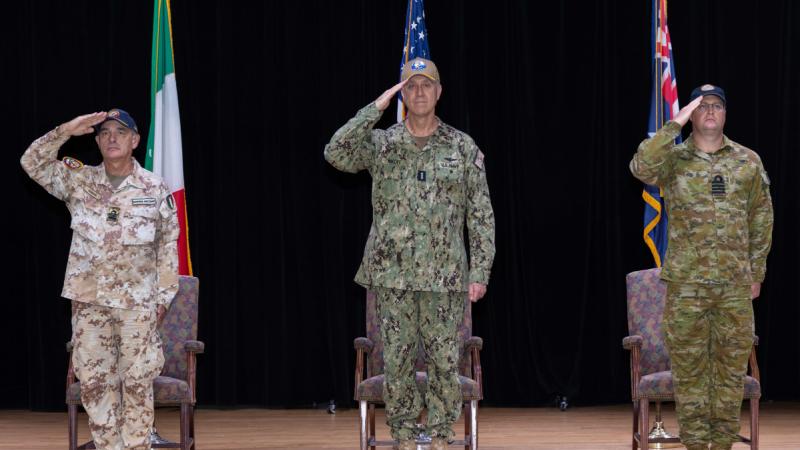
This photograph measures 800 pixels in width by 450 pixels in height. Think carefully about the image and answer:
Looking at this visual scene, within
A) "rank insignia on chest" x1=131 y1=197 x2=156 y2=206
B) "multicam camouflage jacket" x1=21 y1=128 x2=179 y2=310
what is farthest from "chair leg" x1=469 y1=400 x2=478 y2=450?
"rank insignia on chest" x1=131 y1=197 x2=156 y2=206

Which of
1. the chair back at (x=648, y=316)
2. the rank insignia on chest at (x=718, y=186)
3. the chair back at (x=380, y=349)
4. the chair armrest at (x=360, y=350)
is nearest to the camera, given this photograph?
the rank insignia on chest at (x=718, y=186)

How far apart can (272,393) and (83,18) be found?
278 centimetres

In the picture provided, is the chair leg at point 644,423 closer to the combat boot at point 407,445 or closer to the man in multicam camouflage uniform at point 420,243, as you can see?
the man in multicam camouflage uniform at point 420,243

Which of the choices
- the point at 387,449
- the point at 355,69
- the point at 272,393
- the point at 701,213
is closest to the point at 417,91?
the point at 701,213

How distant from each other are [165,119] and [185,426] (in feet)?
7.27

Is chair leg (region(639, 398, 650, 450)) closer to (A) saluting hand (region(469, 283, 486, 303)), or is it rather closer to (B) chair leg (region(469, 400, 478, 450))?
(B) chair leg (region(469, 400, 478, 450))

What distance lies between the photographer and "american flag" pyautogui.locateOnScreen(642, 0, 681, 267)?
234 inches

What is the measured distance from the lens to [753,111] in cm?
683

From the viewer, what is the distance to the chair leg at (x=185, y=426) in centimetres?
447

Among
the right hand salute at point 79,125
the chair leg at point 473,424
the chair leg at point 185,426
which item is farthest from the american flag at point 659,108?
the right hand salute at point 79,125

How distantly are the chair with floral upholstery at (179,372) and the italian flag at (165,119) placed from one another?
1.10 meters

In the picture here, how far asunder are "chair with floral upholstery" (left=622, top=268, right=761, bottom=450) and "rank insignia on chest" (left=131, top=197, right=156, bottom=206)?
7.17 feet

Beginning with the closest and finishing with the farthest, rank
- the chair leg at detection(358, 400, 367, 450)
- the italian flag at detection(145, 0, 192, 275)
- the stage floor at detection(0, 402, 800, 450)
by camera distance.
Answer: the chair leg at detection(358, 400, 367, 450) → the stage floor at detection(0, 402, 800, 450) → the italian flag at detection(145, 0, 192, 275)

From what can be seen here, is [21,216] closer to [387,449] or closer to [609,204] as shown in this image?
[387,449]
